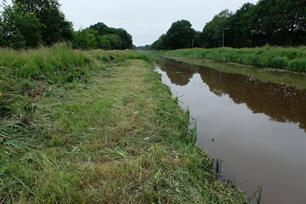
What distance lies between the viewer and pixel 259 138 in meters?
5.41

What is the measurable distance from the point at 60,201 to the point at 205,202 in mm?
1243

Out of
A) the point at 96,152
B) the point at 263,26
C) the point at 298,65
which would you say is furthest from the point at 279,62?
the point at 263,26

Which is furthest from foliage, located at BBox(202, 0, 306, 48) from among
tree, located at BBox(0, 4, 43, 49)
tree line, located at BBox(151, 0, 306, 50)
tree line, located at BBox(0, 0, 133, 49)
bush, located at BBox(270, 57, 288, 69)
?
tree, located at BBox(0, 4, 43, 49)

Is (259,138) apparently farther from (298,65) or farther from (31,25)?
(31,25)

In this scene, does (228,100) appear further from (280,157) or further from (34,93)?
(34,93)

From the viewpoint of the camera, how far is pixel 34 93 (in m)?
5.85

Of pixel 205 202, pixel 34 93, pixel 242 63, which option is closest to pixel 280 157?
pixel 205 202

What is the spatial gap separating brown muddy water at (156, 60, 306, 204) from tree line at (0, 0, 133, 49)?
11.9 meters

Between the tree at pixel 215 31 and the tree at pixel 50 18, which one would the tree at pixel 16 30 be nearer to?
the tree at pixel 50 18

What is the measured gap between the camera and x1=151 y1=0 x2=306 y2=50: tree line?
124 feet

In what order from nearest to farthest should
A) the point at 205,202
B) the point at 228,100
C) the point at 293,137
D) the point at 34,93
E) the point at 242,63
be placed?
the point at 205,202, the point at 293,137, the point at 34,93, the point at 228,100, the point at 242,63

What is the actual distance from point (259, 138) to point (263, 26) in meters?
40.0

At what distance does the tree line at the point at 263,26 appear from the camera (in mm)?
37719

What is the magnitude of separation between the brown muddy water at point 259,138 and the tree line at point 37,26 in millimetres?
11881
